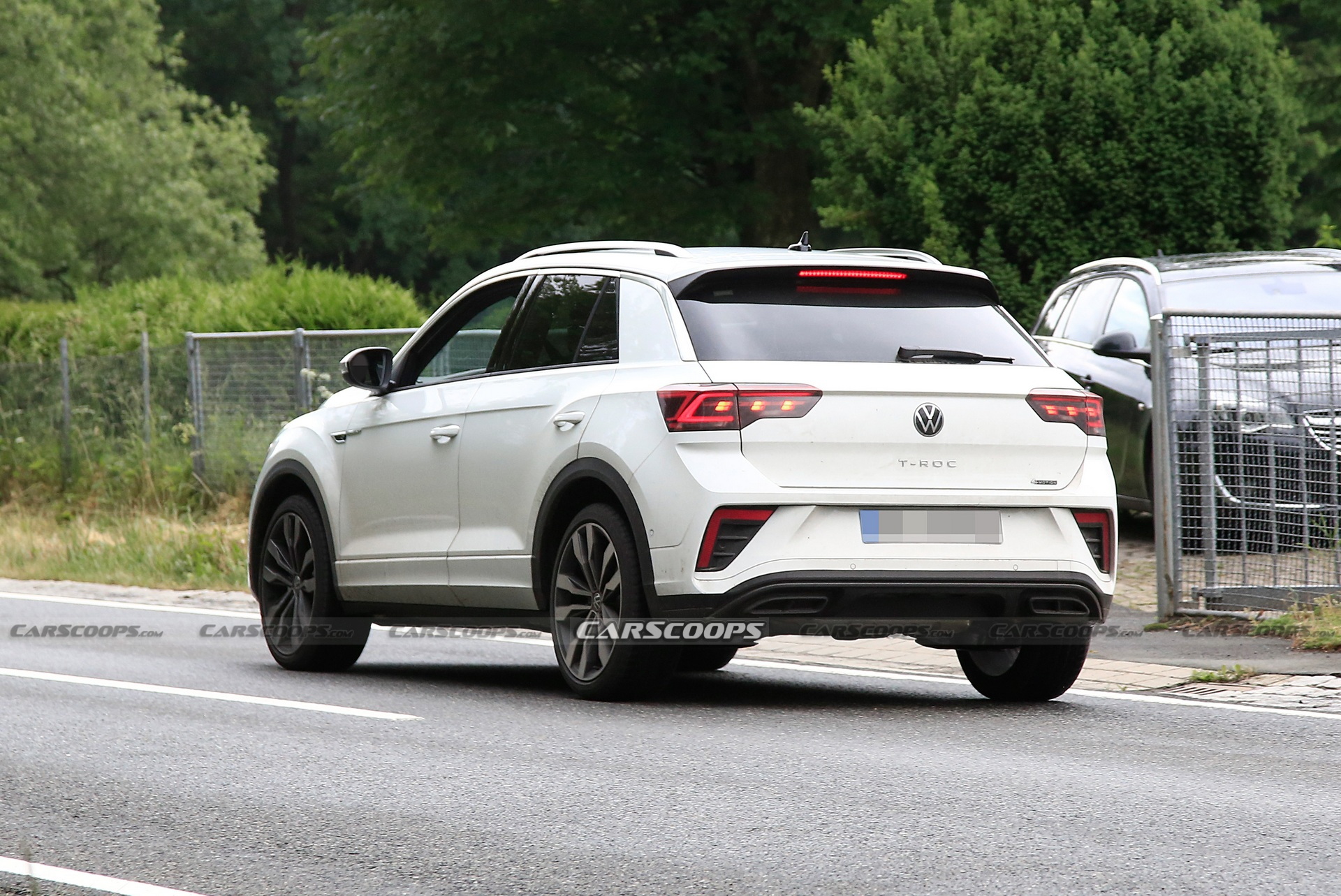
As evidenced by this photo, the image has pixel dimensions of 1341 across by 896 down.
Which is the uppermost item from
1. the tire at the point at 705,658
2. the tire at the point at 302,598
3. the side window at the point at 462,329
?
the side window at the point at 462,329

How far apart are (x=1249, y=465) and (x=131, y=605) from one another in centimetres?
835

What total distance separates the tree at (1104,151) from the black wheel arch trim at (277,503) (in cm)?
917

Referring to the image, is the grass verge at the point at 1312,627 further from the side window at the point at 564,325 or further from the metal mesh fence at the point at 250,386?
the metal mesh fence at the point at 250,386

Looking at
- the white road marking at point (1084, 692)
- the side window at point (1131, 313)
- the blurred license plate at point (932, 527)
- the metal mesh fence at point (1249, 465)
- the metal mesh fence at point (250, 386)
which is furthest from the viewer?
the metal mesh fence at point (250, 386)

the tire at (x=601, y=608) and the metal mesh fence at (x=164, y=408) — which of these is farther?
the metal mesh fence at (x=164, y=408)

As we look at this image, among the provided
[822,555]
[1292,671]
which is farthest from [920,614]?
[1292,671]

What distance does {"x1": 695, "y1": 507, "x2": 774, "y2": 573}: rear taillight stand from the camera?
7402 millimetres

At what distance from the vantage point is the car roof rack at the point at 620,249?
324 inches

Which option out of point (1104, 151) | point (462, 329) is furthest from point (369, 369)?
point (1104, 151)

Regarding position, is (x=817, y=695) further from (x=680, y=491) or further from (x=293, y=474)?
(x=293, y=474)

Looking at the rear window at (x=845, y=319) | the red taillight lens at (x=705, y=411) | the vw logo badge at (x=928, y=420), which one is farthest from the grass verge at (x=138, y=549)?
the vw logo badge at (x=928, y=420)

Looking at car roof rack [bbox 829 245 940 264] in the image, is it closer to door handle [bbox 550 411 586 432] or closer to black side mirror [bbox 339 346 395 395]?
door handle [bbox 550 411 586 432]

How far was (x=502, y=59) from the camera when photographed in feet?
104

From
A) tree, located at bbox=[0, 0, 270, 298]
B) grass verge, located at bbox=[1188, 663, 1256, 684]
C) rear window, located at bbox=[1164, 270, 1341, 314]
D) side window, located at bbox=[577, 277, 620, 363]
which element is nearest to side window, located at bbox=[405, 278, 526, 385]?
side window, located at bbox=[577, 277, 620, 363]
